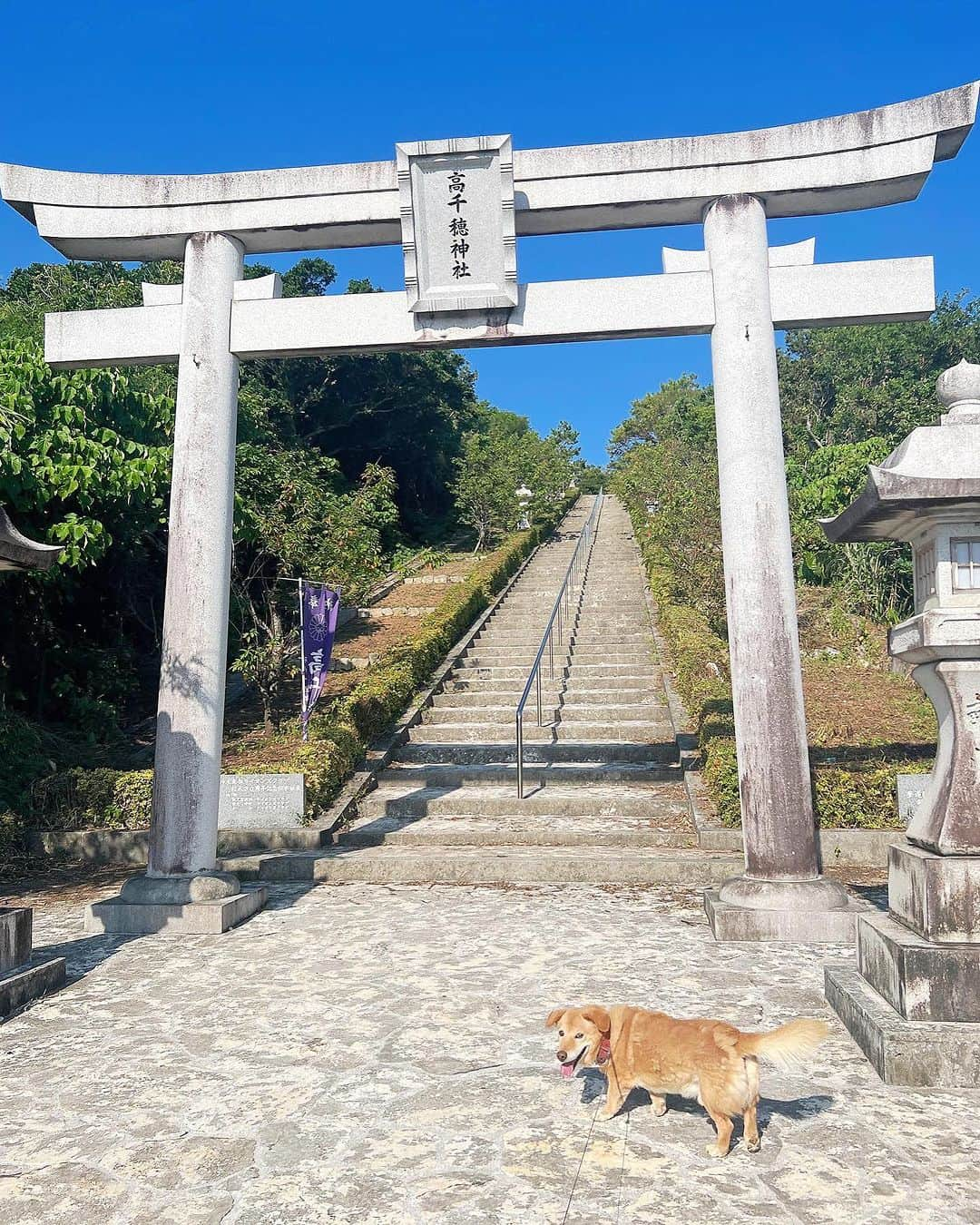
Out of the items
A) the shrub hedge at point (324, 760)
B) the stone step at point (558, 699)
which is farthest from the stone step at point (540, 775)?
the stone step at point (558, 699)

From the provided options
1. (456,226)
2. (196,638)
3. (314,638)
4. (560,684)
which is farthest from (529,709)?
(456,226)

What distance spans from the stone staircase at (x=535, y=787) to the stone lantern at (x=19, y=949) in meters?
2.82

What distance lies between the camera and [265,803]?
9023 mm

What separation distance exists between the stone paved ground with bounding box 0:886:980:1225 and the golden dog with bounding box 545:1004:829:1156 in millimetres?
153

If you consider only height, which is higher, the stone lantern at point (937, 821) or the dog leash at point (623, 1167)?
the stone lantern at point (937, 821)

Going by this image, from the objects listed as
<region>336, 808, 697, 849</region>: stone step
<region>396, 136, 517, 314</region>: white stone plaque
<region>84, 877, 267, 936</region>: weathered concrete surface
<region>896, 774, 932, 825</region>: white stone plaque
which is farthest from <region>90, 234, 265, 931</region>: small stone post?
<region>896, 774, 932, 825</region>: white stone plaque

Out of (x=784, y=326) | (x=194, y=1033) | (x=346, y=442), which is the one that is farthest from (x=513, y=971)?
(x=346, y=442)

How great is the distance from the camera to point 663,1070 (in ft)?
12.1

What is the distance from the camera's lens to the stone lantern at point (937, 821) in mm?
4188

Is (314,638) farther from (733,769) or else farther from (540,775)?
(733,769)

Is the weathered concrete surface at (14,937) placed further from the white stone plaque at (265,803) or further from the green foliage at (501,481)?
the green foliage at (501,481)

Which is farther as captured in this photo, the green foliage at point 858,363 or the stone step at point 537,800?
the green foliage at point 858,363

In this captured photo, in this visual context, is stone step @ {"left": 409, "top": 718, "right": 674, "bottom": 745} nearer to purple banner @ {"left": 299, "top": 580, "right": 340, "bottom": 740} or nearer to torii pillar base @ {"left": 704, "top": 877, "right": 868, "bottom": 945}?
purple banner @ {"left": 299, "top": 580, "right": 340, "bottom": 740}

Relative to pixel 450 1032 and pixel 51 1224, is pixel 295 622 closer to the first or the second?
pixel 450 1032
